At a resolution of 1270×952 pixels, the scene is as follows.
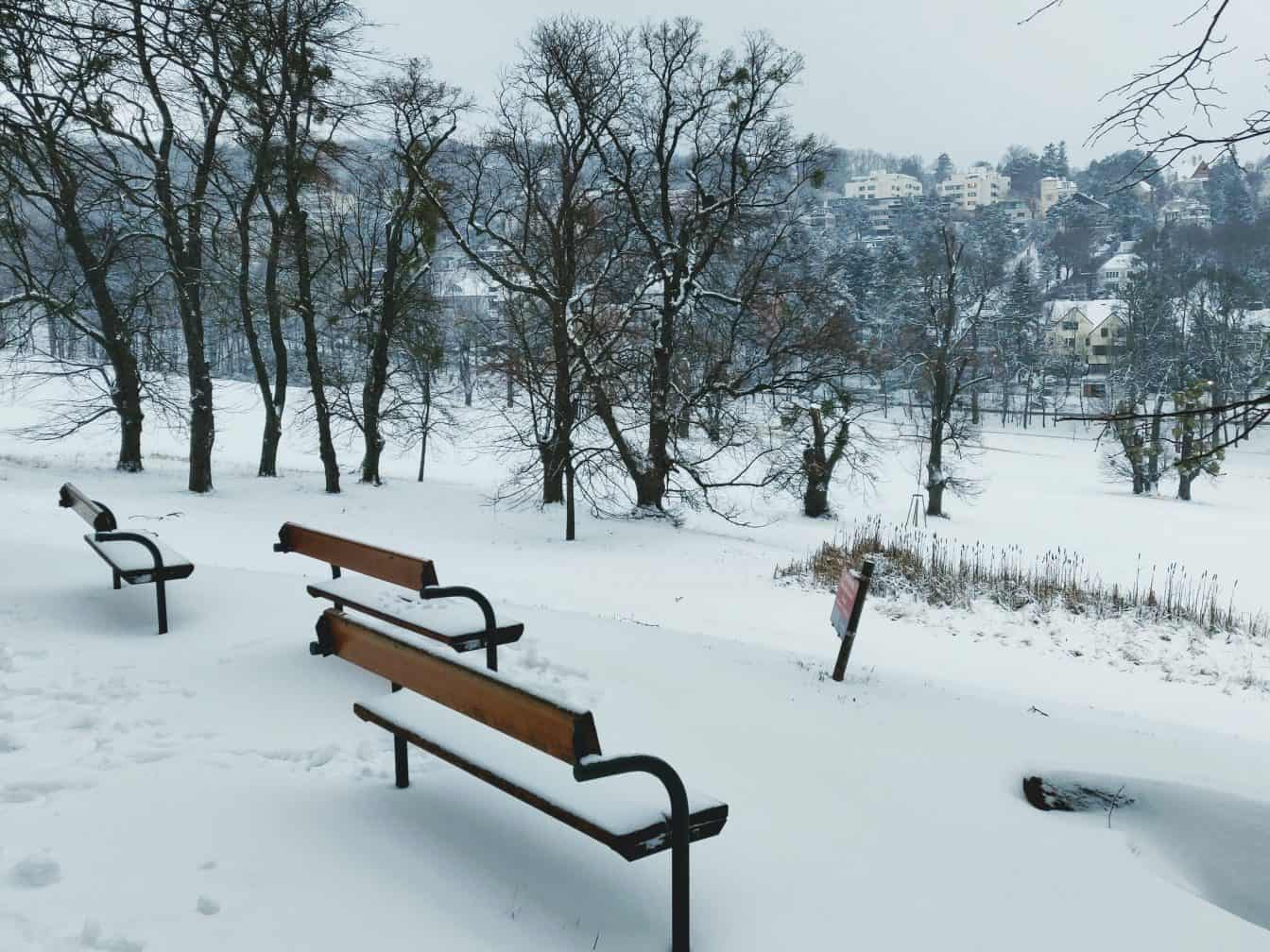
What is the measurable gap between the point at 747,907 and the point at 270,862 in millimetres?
1667

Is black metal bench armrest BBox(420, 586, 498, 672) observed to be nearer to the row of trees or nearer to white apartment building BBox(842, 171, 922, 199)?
the row of trees

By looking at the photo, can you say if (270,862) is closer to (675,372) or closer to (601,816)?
(601,816)

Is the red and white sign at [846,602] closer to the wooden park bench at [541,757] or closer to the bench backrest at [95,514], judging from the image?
the wooden park bench at [541,757]

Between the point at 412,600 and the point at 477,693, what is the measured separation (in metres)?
2.80

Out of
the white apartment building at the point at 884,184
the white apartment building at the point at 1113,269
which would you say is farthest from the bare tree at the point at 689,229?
the white apartment building at the point at 884,184

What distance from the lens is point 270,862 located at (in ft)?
10.1

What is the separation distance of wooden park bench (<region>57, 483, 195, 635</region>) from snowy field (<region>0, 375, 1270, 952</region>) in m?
0.31

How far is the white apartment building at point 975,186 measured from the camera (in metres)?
169

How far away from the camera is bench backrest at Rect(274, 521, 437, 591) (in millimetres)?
5375

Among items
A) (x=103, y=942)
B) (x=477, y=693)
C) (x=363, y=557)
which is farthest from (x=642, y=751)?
(x=363, y=557)

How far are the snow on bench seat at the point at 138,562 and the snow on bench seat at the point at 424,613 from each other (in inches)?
37.2

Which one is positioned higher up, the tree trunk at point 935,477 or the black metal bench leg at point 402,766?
the black metal bench leg at point 402,766

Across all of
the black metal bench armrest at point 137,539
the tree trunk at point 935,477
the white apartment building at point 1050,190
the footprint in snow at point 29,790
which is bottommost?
the tree trunk at point 935,477

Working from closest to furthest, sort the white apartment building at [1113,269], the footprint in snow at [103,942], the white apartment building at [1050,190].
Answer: the footprint in snow at [103,942], the white apartment building at [1113,269], the white apartment building at [1050,190]
